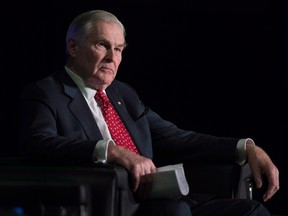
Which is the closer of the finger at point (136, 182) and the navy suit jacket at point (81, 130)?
the finger at point (136, 182)

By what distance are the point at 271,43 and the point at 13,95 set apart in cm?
127

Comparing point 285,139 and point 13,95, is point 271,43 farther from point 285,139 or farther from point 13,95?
point 13,95

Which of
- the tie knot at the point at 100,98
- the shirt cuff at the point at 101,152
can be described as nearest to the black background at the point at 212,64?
the tie knot at the point at 100,98

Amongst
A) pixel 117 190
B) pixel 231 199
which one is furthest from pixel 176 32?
pixel 117 190

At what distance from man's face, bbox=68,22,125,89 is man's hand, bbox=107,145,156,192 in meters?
0.47

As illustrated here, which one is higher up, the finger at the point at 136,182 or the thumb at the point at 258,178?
the finger at the point at 136,182

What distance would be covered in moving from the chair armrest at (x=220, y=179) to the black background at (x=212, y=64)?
3.11 ft

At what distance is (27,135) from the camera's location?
199cm

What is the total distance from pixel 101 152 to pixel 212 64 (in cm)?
138

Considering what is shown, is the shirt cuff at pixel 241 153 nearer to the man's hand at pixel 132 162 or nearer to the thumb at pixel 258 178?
the thumb at pixel 258 178

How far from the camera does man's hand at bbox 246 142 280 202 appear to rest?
2090mm

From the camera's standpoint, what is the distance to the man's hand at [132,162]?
5.70 feet

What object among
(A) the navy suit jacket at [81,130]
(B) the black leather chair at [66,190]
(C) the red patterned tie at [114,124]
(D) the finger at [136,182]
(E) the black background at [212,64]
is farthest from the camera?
(E) the black background at [212,64]

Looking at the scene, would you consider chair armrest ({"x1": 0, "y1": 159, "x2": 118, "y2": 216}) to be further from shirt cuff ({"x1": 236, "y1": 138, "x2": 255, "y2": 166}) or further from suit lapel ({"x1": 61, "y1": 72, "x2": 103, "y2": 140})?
shirt cuff ({"x1": 236, "y1": 138, "x2": 255, "y2": 166})
